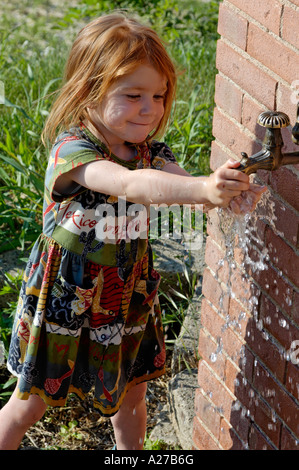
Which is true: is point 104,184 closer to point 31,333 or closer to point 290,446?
point 31,333

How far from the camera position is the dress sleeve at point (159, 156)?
2217mm

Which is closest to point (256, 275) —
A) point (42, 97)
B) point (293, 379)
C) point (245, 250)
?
point (245, 250)

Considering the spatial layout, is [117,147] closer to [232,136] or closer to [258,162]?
[232,136]

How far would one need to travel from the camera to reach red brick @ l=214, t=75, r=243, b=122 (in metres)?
1.94

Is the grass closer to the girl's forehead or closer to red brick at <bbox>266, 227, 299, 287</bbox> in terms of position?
the girl's forehead

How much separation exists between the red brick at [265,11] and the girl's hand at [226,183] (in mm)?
411

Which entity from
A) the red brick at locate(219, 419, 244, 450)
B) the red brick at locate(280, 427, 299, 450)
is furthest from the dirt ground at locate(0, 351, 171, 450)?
the red brick at locate(280, 427, 299, 450)

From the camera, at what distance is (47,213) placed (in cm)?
217

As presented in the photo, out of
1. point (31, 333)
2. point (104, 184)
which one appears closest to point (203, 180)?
point (104, 184)

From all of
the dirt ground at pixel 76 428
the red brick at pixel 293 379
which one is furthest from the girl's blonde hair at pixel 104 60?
the dirt ground at pixel 76 428

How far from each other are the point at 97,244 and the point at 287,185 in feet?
1.90

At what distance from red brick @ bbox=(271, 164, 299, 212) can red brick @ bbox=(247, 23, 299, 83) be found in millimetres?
227

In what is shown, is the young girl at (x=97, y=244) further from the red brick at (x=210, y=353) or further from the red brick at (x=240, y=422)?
the red brick at (x=240, y=422)

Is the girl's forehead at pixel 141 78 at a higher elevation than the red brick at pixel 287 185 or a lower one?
higher
